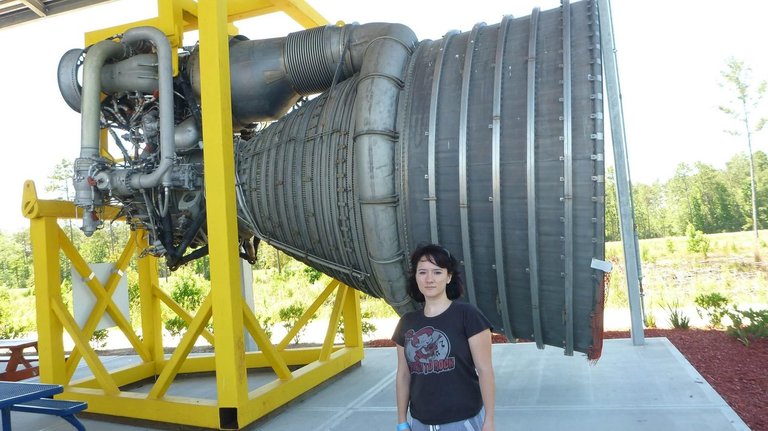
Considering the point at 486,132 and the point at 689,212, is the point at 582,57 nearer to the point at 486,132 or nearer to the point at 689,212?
the point at 486,132

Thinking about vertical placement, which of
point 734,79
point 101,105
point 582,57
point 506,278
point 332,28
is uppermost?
point 734,79

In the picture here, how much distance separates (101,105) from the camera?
5.02 meters

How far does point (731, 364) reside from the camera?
17.6 ft

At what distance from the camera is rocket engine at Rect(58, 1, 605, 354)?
3.32m

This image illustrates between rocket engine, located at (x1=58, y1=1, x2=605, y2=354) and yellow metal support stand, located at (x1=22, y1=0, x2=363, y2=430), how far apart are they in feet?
1.68

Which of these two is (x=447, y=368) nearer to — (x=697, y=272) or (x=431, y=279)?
(x=431, y=279)

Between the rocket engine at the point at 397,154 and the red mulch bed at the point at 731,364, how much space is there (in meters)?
1.49

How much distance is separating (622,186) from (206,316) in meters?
4.79

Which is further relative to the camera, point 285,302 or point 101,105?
point 285,302

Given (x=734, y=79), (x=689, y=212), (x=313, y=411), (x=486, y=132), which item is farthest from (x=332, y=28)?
(x=689, y=212)

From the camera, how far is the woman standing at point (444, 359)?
6.55ft

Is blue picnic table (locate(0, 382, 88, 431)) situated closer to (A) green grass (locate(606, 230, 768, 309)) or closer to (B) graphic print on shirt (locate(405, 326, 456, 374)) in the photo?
(B) graphic print on shirt (locate(405, 326, 456, 374))

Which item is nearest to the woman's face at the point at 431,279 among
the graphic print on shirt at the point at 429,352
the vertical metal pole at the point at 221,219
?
the graphic print on shirt at the point at 429,352

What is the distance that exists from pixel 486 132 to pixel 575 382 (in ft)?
8.70
